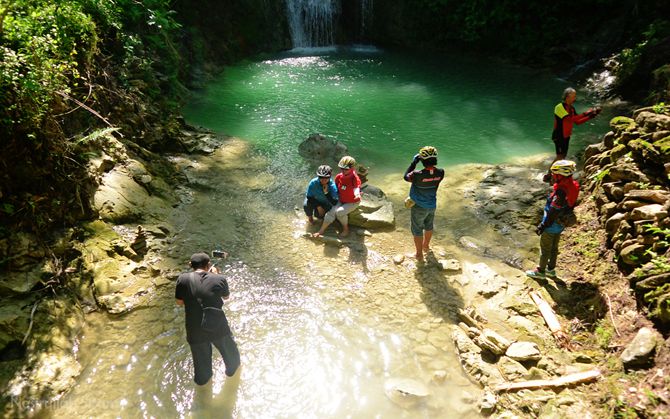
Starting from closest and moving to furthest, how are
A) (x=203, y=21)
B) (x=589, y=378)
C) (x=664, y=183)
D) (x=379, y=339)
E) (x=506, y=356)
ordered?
(x=589, y=378)
(x=506, y=356)
(x=379, y=339)
(x=664, y=183)
(x=203, y=21)

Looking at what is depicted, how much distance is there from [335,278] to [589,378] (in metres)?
3.67

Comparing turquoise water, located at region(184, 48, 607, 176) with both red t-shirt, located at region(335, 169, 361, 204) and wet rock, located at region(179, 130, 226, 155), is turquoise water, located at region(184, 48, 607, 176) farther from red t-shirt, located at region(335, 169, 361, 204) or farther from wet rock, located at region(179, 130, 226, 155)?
red t-shirt, located at region(335, 169, 361, 204)

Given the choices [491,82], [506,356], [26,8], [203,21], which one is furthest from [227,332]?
[203,21]

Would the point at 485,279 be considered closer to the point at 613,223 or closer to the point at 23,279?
the point at 613,223

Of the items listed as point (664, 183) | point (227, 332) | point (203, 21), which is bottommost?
point (227, 332)

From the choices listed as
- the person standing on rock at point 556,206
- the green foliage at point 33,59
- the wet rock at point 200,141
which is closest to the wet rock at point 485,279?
the person standing on rock at point 556,206

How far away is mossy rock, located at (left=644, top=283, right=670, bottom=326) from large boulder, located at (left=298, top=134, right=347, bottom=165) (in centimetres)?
735

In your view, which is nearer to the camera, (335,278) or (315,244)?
(335,278)

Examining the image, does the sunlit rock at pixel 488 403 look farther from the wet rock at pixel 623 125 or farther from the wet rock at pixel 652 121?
the wet rock at pixel 623 125

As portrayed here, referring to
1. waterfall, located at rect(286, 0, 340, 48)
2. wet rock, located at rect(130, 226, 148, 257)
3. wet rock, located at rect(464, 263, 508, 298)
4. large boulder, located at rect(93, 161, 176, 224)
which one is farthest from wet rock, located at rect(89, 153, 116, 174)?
waterfall, located at rect(286, 0, 340, 48)

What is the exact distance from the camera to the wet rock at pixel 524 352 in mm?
4918

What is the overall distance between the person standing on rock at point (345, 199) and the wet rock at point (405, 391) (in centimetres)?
342

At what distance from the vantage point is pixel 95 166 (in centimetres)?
684

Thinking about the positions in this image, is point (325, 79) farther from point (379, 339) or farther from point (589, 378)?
point (589, 378)
